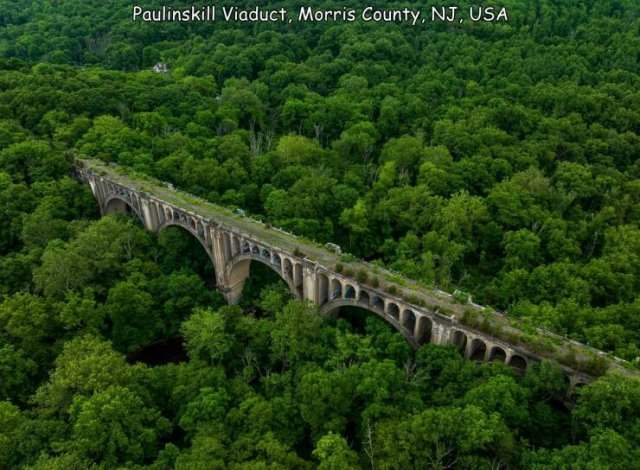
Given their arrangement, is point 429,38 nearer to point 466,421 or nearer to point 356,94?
point 356,94

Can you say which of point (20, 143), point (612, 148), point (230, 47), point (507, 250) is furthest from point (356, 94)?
point (20, 143)

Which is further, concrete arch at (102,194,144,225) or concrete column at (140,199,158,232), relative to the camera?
concrete arch at (102,194,144,225)

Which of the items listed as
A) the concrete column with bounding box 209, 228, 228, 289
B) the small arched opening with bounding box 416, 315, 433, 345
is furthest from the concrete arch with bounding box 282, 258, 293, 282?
the small arched opening with bounding box 416, 315, 433, 345

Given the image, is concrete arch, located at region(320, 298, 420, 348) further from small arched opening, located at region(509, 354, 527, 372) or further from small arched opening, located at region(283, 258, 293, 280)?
small arched opening, located at region(509, 354, 527, 372)

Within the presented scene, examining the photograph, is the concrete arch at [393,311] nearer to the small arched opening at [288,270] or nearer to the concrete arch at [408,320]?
→ the concrete arch at [408,320]

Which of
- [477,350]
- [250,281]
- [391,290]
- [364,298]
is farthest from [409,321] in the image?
[250,281]
